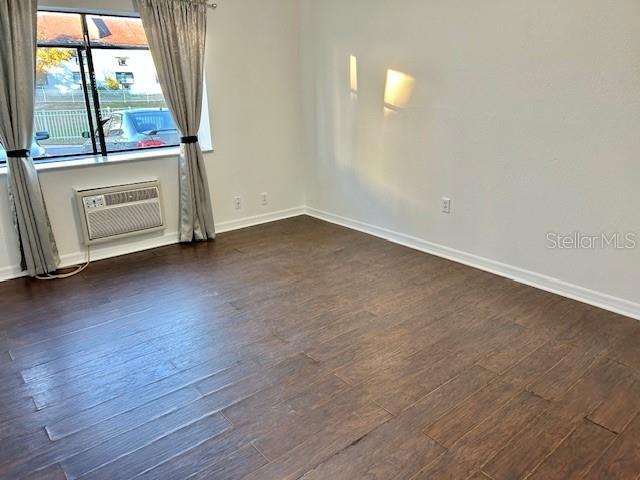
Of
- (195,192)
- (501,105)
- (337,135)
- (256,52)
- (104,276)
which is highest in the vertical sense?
(256,52)

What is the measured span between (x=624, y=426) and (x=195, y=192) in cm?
360

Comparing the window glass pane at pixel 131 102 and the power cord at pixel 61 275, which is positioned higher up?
the window glass pane at pixel 131 102

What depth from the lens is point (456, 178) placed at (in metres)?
3.62

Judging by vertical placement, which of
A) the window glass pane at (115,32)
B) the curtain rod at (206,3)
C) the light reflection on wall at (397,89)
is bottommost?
the light reflection on wall at (397,89)

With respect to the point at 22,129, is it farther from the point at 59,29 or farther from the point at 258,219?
the point at 258,219

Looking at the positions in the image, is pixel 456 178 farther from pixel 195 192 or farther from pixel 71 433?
pixel 71 433

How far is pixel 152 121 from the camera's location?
442cm

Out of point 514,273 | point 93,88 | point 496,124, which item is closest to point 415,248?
point 514,273

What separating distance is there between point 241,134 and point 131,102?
103 cm

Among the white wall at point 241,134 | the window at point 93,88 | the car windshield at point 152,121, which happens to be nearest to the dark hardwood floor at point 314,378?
the white wall at point 241,134

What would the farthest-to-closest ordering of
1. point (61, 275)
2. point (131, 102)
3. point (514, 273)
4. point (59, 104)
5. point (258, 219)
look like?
point (258, 219)
point (131, 102)
point (59, 104)
point (61, 275)
point (514, 273)

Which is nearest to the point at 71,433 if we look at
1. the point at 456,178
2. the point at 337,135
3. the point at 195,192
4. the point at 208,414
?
the point at 208,414

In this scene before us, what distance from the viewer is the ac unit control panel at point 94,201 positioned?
386 cm

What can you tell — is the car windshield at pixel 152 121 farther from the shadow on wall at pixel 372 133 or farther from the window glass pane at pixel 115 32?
the shadow on wall at pixel 372 133
